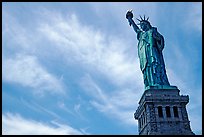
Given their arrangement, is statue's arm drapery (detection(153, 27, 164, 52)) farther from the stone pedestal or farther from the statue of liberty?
the stone pedestal

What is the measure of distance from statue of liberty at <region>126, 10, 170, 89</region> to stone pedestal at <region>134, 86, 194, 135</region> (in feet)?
5.05

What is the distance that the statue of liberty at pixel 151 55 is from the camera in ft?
123

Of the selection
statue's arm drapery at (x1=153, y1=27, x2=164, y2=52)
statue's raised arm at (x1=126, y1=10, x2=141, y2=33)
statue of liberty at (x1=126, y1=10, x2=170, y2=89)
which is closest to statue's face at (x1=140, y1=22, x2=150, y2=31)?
statue of liberty at (x1=126, y1=10, x2=170, y2=89)

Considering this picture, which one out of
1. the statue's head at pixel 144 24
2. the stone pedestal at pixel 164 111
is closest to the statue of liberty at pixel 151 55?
the statue's head at pixel 144 24

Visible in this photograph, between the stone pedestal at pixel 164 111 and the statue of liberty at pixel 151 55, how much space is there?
1.54 m

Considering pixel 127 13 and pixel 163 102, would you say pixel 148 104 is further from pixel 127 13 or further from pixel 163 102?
pixel 127 13

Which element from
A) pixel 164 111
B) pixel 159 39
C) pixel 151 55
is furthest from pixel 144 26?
pixel 164 111

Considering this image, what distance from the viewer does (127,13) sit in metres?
45.7

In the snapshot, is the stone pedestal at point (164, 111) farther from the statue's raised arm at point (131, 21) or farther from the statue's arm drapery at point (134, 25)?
the statue's raised arm at point (131, 21)

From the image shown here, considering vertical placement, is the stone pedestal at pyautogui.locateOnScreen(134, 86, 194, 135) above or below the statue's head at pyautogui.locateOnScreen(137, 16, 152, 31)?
below

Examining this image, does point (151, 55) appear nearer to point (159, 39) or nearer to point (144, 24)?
point (159, 39)

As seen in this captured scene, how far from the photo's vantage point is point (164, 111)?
34.4 meters

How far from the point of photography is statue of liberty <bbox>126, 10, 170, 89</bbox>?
3741cm

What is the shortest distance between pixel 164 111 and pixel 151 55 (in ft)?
26.4
